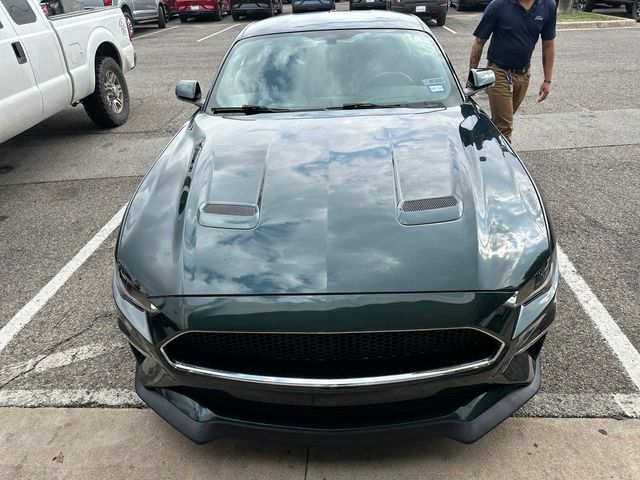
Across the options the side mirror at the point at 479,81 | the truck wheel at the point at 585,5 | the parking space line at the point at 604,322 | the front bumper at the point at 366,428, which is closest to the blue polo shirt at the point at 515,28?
the side mirror at the point at 479,81

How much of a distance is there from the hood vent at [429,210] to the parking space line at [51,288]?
243cm

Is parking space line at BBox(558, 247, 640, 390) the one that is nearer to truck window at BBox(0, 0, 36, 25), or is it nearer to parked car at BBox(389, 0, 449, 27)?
truck window at BBox(0, 0, 36, 25)

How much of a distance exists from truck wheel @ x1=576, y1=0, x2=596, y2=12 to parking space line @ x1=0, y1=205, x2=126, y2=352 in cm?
1750

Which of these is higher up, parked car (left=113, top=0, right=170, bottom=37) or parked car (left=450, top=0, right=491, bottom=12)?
parked car (left=113, top=0, right=170, bottom=37)

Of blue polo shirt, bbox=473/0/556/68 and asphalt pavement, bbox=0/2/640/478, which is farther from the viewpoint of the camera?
blue polo shirt, bbox=473/0/556/68

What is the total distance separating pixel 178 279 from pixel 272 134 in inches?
46.3

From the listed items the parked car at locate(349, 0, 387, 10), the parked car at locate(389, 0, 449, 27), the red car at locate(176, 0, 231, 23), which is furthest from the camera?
the red car at locate(176, 0, 231, 23)

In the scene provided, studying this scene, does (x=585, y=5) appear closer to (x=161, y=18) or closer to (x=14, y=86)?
(x=161, y=18)

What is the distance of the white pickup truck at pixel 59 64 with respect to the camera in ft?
16.1

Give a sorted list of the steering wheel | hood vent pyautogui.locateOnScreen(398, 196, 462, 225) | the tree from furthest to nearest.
Result: the tree, the steering wheel, hood vent pyautogui.locateOnScreen(398, 196, 462, 225)

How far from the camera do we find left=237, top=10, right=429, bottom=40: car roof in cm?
365

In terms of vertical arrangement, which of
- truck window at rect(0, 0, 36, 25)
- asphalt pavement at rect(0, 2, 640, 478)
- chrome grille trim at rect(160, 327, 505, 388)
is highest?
truck window at rect(0, 0, 36, 25)

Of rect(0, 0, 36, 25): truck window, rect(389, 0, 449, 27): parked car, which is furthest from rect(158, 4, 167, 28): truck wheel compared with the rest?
rect(0, 0, 36, 25): truck window

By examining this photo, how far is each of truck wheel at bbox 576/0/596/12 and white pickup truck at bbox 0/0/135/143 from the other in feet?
50.1
